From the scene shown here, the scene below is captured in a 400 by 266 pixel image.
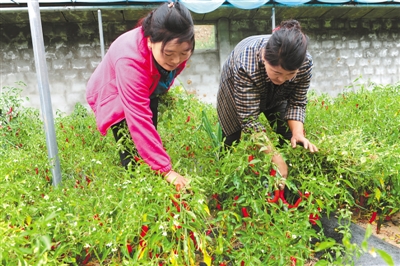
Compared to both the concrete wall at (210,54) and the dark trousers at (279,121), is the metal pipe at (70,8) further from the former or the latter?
the dark trousers at (279,121)

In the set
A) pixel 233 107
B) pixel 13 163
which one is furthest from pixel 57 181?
pixel 233 107

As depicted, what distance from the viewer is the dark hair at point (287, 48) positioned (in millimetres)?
1383

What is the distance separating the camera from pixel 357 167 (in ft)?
4.94

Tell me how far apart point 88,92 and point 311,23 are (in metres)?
5.71

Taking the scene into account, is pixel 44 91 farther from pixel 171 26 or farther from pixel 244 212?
pixel 244 212

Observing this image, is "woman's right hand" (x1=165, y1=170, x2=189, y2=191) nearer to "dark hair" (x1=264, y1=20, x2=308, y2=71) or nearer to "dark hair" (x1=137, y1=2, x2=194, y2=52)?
"dark hair" (x1=137, y1=2, x2=194, y2=52)

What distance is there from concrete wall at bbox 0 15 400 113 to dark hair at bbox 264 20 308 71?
12.3 ft

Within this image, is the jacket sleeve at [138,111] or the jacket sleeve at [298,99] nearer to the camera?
the jacket sleeve at [138,111]

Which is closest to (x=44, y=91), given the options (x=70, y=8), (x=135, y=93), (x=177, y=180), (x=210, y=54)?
(x=135, y=93)

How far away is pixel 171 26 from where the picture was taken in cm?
131

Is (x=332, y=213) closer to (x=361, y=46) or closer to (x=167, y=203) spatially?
(x=167, y=203)

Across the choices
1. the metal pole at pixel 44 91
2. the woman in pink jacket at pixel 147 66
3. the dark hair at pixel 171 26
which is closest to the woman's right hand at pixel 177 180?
the woman in pink jacket at pixel 147 66

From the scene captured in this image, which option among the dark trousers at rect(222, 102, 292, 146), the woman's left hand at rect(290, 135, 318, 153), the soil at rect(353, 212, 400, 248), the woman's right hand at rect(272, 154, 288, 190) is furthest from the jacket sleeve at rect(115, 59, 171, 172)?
the soil at rect(353, 212, 400, 248)

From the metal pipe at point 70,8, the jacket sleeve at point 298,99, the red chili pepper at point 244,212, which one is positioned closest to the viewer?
the red chili pepper at point 244,212
